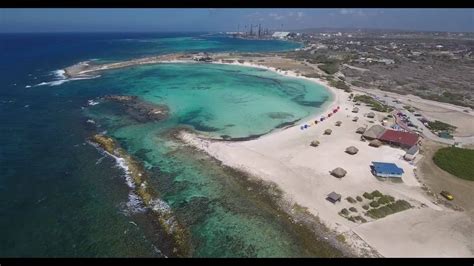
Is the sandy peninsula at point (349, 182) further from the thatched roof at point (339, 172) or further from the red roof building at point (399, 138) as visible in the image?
the red roof building at point (399, 138)

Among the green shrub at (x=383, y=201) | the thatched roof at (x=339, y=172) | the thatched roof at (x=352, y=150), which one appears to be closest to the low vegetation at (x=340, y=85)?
the thatched roof at (x=352, y=150)

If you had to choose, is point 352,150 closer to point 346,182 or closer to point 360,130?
point 346,182

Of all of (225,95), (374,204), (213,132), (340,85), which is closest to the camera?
(374,204)

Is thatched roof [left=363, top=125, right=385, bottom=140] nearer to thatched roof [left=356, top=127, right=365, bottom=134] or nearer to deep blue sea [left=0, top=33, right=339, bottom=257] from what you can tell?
thatched roof [left=356, top=127, right=365, bottom=134]

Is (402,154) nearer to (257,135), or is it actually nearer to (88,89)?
(257,135)

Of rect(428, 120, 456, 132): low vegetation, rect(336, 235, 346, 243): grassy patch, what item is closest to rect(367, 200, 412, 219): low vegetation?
rect(336, 235, 346, 243): grassy patch

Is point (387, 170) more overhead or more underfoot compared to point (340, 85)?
more underfoot

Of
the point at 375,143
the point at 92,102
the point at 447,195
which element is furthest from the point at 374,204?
the point at 92,102
